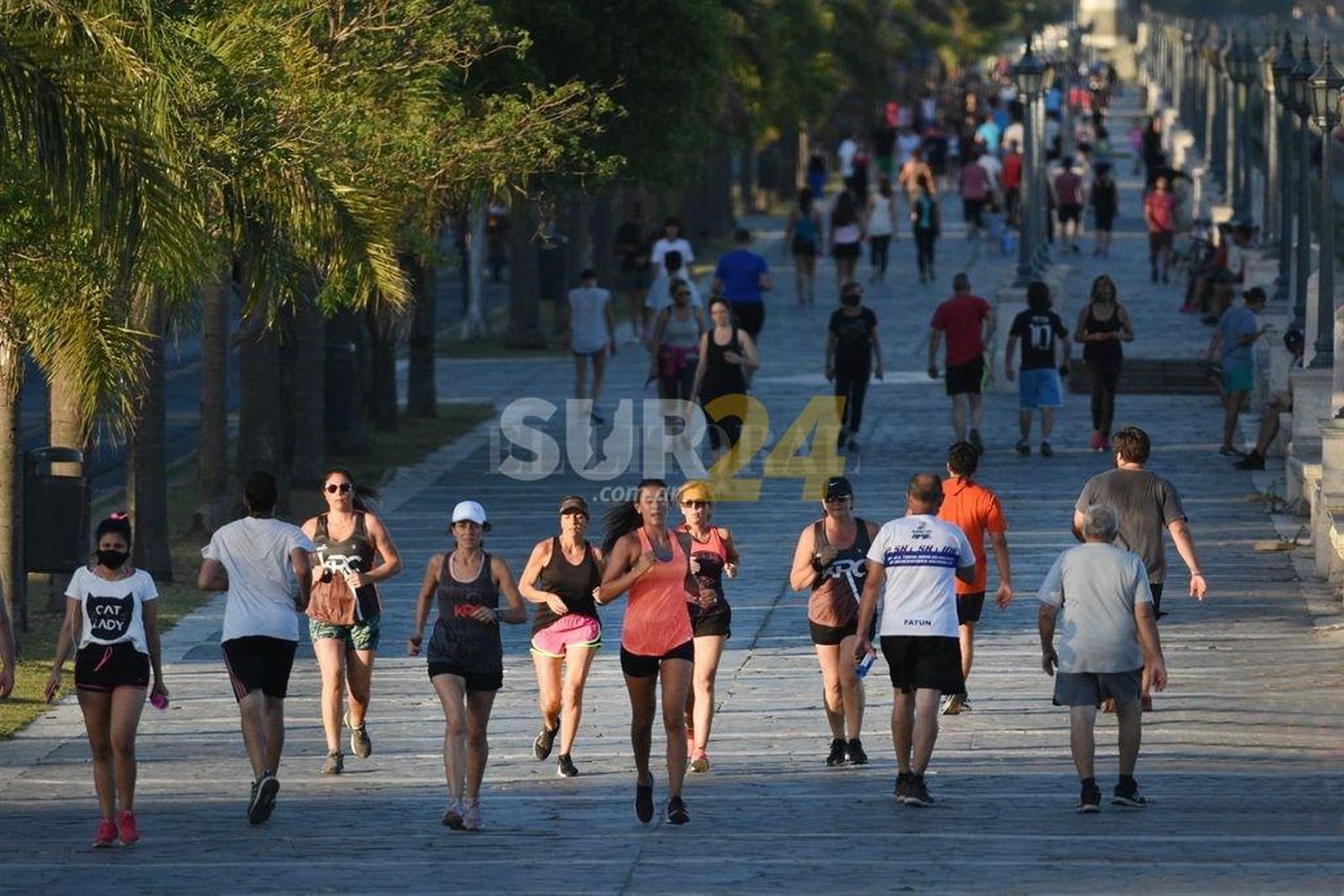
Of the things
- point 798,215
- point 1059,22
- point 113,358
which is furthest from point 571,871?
point 1059,22

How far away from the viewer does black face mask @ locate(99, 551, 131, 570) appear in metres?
12.8

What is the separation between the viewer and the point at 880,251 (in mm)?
45594

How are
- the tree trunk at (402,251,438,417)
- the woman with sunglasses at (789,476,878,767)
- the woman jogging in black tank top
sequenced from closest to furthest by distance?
the woman jogging in black tank top
the woman with sunglasses at (789,476,878,767)
the tree trunk at (402,251,438,417)

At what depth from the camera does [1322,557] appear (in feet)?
64.8

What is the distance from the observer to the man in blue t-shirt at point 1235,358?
25750 millimetres

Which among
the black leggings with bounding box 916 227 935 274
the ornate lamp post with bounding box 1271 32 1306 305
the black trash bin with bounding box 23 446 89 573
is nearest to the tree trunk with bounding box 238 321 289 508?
the black trash bin with bounding box 23 446 89 573

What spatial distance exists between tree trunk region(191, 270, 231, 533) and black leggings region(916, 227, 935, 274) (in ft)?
73.0

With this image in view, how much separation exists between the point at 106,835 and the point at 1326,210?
1431 centimetres

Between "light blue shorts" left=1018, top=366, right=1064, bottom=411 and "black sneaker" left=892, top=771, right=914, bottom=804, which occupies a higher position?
"light blue shorts" left=1018, top=366, right=1064, bottom=411

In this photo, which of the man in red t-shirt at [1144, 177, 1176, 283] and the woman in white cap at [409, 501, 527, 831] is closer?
the woman in white cap at [409, 501, 527, 831]

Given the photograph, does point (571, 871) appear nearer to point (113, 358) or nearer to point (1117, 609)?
point (1117, 609)

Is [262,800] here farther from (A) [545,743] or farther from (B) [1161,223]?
(B) [1161,223]

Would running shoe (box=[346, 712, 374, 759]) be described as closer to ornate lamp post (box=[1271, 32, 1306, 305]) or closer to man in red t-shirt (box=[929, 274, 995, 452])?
man in red t-shirt (box=[929, 274, 995, 452])

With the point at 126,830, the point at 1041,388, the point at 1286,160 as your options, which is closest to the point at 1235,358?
the point at 1041,388
